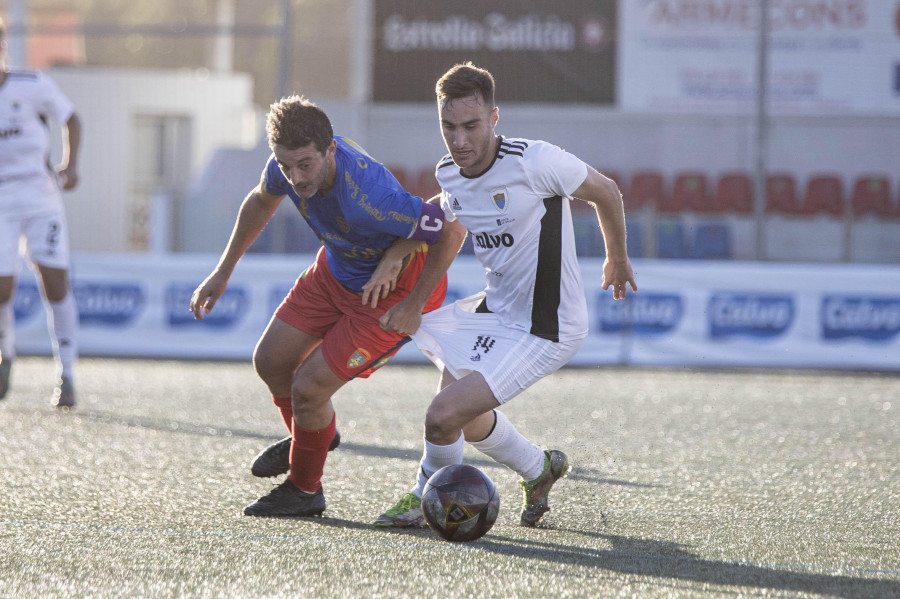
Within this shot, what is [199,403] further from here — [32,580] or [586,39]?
[586,39]

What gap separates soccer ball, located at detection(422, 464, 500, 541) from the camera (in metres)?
3.36

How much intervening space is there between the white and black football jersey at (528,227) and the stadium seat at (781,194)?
9877 millimetres

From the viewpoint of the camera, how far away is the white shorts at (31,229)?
6.23 meters

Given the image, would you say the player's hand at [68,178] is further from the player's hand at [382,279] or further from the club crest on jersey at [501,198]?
the club crest on jersey at [501,198]

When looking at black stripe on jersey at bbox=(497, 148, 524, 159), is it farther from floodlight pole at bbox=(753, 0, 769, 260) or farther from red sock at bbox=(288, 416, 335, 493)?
floodlight pole at bbox=(753, 0, 769, 260)

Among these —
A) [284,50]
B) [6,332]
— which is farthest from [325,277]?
[284,50]

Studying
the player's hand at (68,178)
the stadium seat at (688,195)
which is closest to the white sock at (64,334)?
the player's hand at (68,178)

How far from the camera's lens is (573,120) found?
1407 centimetres

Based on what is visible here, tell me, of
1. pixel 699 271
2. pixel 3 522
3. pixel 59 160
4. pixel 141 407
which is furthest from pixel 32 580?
pixel 59 160

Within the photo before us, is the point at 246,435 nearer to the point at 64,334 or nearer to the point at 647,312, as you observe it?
the point at 64,334

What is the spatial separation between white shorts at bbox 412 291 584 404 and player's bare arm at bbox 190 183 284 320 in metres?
0.70

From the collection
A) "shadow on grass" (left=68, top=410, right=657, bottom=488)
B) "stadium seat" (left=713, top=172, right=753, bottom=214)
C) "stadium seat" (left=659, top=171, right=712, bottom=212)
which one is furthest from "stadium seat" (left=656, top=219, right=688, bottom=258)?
"shadow on grass" (left=68, top=410, right=657, bottom=488)

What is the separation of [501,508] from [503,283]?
840 millimetres

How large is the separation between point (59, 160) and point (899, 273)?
38.6 ft
